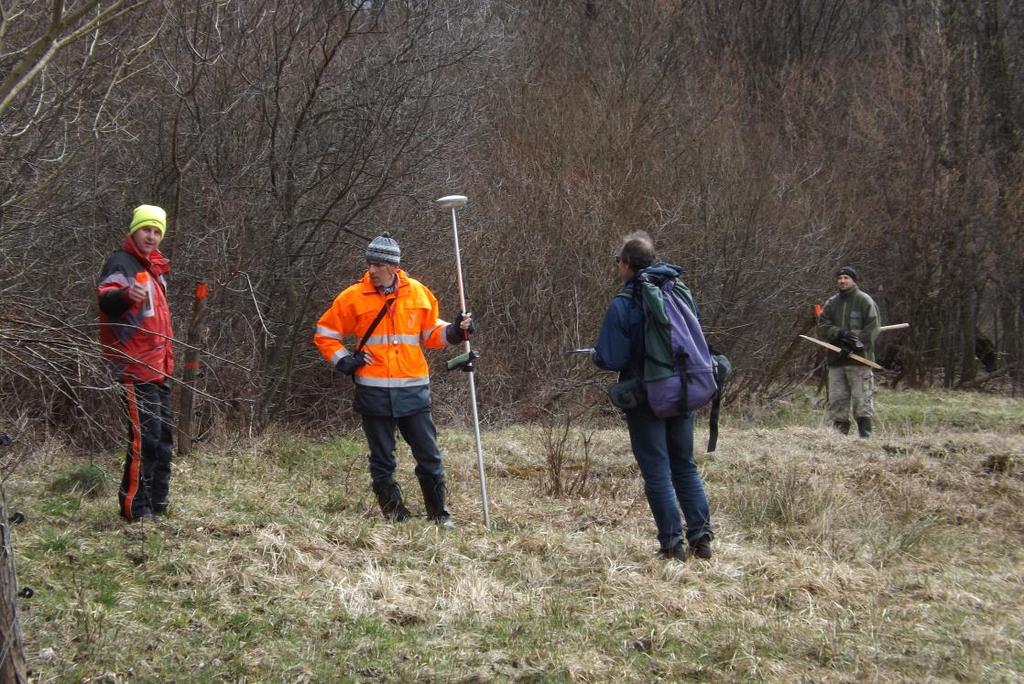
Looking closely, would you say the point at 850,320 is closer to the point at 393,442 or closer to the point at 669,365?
the point at 669,365

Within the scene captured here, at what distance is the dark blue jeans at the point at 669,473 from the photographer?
629 centimetres

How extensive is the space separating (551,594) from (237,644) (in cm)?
165

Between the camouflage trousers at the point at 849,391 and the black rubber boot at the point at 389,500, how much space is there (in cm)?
689

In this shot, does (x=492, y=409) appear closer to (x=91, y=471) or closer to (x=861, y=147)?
(x=91, y=471)

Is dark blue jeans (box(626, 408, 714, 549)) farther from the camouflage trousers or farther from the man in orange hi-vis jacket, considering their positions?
the camouflage trousers

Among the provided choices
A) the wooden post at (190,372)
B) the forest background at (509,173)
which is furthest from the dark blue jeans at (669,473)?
the wooden post at (190,372)

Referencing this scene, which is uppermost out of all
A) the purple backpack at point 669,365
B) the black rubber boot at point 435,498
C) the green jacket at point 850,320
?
the purple backpack at point 669,365

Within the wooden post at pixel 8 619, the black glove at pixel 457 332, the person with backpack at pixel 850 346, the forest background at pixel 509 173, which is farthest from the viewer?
the person with backpack at pixel 850 346

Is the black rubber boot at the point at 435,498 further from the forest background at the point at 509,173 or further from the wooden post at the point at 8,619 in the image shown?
the wooden post at the point at 8,619

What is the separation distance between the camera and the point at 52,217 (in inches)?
384

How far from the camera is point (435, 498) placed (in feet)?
23.7

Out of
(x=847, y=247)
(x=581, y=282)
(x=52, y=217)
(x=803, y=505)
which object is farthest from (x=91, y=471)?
(x=847, y=247)

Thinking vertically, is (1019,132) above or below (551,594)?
above

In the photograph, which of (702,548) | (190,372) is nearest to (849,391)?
(702,548)
